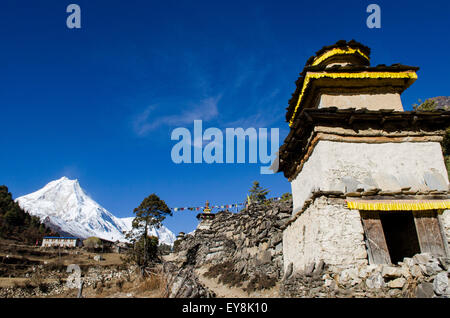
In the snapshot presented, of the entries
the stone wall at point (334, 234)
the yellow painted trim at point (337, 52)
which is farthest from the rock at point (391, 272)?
the yellow painted trim at point (337, 52)

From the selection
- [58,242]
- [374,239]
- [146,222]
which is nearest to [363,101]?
[374,239]

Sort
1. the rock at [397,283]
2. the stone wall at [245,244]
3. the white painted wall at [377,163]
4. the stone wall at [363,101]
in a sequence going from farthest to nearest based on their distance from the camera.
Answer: the stone wall at [245,244], the stone wall at [363,101], the white painted wall at [377,163], the rock at [397,283]

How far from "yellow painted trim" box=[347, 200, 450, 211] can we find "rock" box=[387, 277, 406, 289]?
2.69m

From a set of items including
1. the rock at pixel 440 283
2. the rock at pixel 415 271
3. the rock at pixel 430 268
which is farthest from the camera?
the rock at pixel 415 271

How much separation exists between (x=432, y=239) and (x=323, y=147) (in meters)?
5.45

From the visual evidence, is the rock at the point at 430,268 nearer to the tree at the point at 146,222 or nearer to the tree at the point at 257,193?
the tree at the point at 146,222

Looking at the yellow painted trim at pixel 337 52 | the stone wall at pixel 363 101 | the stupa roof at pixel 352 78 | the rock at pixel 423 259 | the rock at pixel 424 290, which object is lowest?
the rock at pixel 424 290

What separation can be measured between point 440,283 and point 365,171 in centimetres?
510

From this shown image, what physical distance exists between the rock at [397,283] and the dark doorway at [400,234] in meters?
5.28

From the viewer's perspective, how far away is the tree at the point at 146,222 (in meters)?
34.1

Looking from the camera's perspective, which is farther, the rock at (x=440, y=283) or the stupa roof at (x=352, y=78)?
the stupa roof at (x=352, y=78)

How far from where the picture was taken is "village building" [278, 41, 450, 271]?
34.1 ft

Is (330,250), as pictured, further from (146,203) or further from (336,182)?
(146,203)
